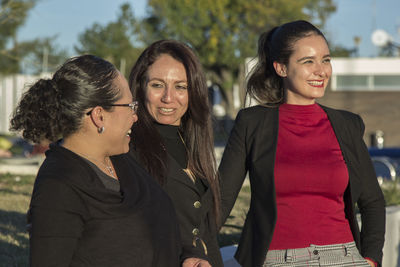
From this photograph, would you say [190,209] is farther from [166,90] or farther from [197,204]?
[166,90]

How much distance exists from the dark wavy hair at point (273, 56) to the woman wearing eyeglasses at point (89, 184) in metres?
1.39

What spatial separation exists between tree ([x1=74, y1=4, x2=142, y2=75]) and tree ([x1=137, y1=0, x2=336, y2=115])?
1156 mm

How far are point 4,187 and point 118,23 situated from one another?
34.8 metres

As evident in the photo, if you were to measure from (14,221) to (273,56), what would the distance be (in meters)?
5.14

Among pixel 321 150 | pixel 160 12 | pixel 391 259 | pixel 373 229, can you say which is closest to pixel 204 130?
pixel 321 150

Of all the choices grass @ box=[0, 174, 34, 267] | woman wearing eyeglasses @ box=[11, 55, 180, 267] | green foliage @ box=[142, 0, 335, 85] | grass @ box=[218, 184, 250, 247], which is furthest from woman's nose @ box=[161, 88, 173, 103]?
green foliage @ box=[142, 0, 335, 85]

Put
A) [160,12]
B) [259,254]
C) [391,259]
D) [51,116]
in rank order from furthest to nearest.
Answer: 1. [160,12]
2. [391,259]
3. [259,254]
4. [51,116]

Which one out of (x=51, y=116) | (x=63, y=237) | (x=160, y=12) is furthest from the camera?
(x=160, y=12)

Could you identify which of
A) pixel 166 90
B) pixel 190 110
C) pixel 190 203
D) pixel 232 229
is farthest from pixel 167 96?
pixel 232 229

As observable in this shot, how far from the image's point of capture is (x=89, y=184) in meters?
2.19

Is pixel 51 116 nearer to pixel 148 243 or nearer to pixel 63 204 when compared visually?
pixel 63 204

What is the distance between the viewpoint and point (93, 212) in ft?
7.11

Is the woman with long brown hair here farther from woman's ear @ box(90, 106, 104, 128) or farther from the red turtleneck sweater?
woman's ear @ box(90, 106, 104, 128)

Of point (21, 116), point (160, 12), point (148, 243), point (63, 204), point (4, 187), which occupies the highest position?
→ point (160, 12)
